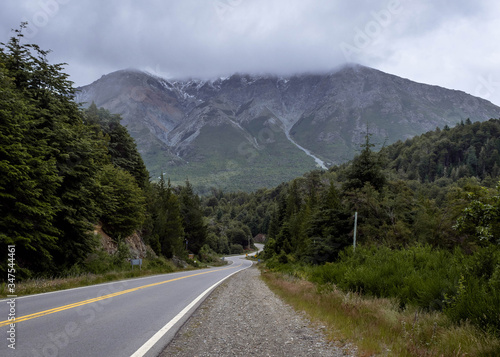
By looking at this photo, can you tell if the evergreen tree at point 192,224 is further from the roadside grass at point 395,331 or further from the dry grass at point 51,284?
the roadside grass at point 395,331

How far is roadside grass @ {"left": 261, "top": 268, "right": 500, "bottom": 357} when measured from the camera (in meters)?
4.73

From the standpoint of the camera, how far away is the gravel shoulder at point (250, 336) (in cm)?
528

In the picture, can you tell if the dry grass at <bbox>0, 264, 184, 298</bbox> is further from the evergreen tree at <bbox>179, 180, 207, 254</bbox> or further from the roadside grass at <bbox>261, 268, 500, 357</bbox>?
the evergreen tree at <bbox>179, 180, 207, 254</bbox>

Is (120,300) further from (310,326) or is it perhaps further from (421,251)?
(421,251)

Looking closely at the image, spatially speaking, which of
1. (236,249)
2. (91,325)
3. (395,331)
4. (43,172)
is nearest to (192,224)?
(43,172)

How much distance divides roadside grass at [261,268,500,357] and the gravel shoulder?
1.31 feet

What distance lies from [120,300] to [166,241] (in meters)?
40.3

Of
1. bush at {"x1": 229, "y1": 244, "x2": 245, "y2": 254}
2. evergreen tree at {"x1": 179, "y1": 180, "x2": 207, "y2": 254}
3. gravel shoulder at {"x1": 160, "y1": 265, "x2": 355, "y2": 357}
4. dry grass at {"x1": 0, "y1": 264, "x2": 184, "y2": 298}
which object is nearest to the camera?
gravel shoulder at {"x1": 160, "y1": 265, "x2": 355, "y2": 357}

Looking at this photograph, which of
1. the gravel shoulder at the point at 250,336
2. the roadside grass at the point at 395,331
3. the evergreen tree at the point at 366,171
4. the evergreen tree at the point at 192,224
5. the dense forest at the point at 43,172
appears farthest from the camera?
the evergreen tree at the point at 192,224

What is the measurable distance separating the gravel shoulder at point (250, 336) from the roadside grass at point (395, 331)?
1.31 ft

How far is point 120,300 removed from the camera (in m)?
9.73

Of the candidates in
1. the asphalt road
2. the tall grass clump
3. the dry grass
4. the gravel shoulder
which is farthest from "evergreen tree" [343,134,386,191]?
the asphalt road

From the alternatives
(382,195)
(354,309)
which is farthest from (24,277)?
(382,195)

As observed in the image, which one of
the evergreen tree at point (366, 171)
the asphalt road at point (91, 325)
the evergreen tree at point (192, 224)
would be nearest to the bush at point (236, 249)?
the evergreen tree at point (192, 224)
